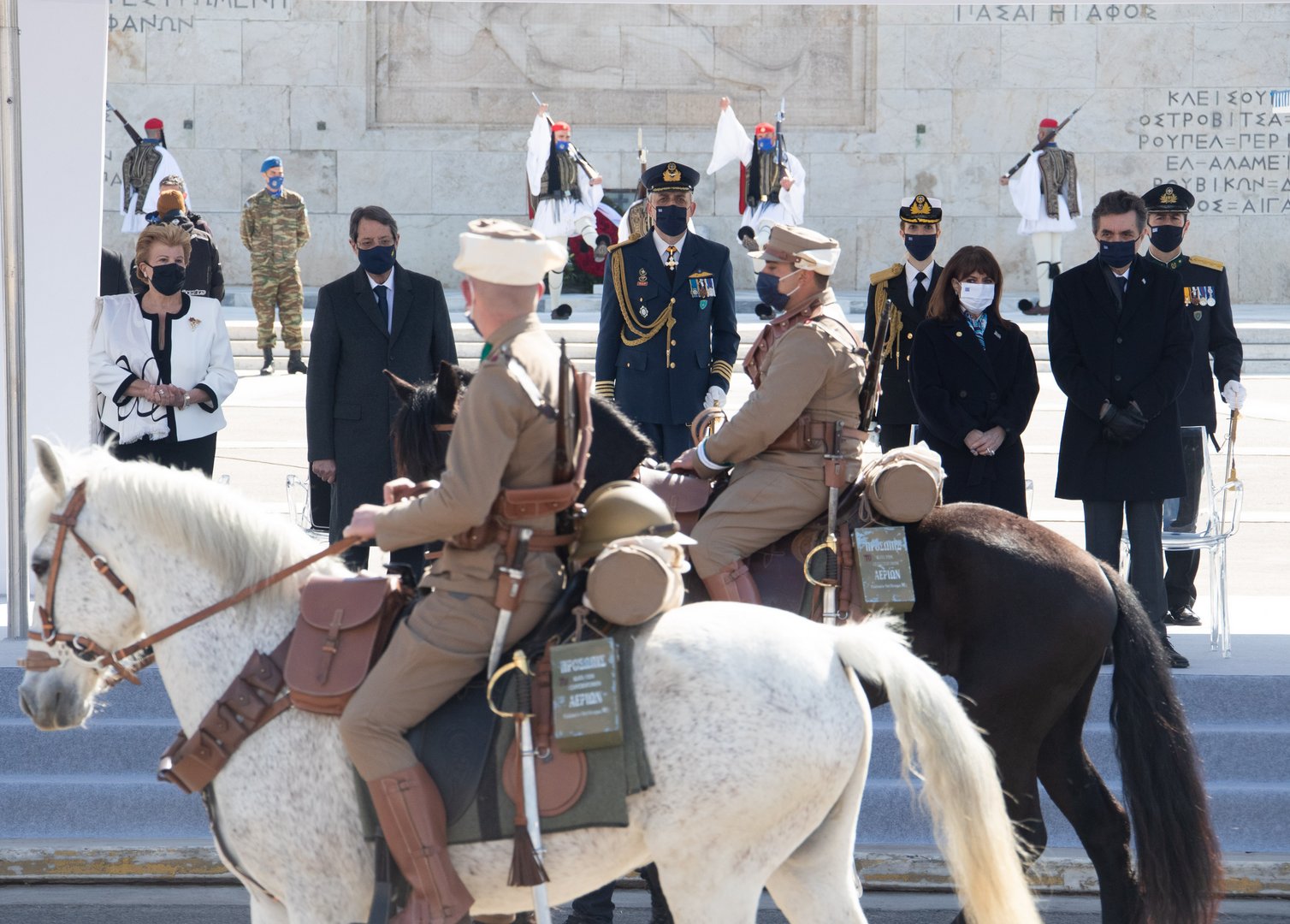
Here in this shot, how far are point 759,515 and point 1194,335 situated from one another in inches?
159

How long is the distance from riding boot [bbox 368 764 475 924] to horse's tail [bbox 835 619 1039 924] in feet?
3.63

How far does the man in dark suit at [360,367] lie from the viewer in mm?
7703

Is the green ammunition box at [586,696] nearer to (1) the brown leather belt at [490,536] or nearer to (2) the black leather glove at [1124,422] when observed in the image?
(1) the brown leather belt at [490,536]

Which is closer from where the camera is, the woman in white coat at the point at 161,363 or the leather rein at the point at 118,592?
the leather rein at the point at 118,592

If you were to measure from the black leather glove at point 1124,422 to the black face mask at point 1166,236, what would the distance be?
161cm

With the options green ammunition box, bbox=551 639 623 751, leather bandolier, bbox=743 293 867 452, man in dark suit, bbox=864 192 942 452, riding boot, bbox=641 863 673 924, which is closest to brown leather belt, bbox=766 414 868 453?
leather bandolier, bbox=743 293 867 452

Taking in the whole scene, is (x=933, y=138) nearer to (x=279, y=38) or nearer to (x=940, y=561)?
(x=279, y=38)

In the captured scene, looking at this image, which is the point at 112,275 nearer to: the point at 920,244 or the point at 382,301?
the point at 382,301

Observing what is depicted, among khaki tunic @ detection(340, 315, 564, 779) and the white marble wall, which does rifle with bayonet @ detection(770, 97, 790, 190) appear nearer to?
the white marble wall

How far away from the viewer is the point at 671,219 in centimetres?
766

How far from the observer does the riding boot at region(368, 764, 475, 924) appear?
3775 mm

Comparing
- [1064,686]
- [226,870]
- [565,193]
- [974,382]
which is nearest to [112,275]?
[226,870]

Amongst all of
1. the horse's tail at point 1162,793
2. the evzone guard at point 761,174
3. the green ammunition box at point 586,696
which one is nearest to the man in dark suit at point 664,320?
the horse's tail at point 1162,793

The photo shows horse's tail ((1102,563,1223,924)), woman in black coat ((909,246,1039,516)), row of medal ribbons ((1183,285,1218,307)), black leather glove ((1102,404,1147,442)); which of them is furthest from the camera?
row of medal ribbons ((1183,285,1218,307))
